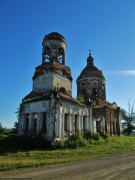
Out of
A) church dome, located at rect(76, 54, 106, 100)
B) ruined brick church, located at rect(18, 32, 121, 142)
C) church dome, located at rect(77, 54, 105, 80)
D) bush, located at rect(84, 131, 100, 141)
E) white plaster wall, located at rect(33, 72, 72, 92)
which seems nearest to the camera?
ruined brick church, located at rect(18, 32, 121, 142)

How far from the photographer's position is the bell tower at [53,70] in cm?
1920

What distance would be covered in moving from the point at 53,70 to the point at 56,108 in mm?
4881

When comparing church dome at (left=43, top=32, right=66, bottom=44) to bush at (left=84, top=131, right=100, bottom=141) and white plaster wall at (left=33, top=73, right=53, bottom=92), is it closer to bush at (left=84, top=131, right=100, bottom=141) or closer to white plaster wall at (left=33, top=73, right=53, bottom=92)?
white plaster wall at (left=33, top=73, right=53, bottom=92)

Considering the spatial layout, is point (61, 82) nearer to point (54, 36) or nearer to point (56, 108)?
point (56, 108)

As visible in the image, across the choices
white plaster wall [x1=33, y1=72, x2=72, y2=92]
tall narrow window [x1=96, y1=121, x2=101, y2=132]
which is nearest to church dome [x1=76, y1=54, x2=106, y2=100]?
tall narrow window [x1=96, y1=121, x2=101, y2=132]

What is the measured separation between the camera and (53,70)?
1914 centimetres

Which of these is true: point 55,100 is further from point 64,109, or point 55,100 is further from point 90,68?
point 90,68

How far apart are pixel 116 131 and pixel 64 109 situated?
1227cm

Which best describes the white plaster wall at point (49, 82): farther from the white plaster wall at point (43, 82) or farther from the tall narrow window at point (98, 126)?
the tall narrow window at point (98, 126)

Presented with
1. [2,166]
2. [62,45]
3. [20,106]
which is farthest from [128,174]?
[62,45]

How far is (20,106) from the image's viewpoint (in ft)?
61.1

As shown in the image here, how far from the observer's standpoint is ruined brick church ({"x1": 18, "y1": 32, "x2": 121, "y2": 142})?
52.3ft

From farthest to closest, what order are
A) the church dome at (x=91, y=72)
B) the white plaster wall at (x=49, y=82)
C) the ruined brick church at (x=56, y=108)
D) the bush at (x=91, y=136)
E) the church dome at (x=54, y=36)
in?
the church dome at (x=91, y=72), the church dome at (x=54, y=36), the white plaster wall at (x=49, y=82), the bush at (x=91, y=136), the ruined brick church at (x=56, y=108)

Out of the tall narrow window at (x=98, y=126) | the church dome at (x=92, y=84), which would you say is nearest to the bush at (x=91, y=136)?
the tall narrow window at (x=98, y=126)
